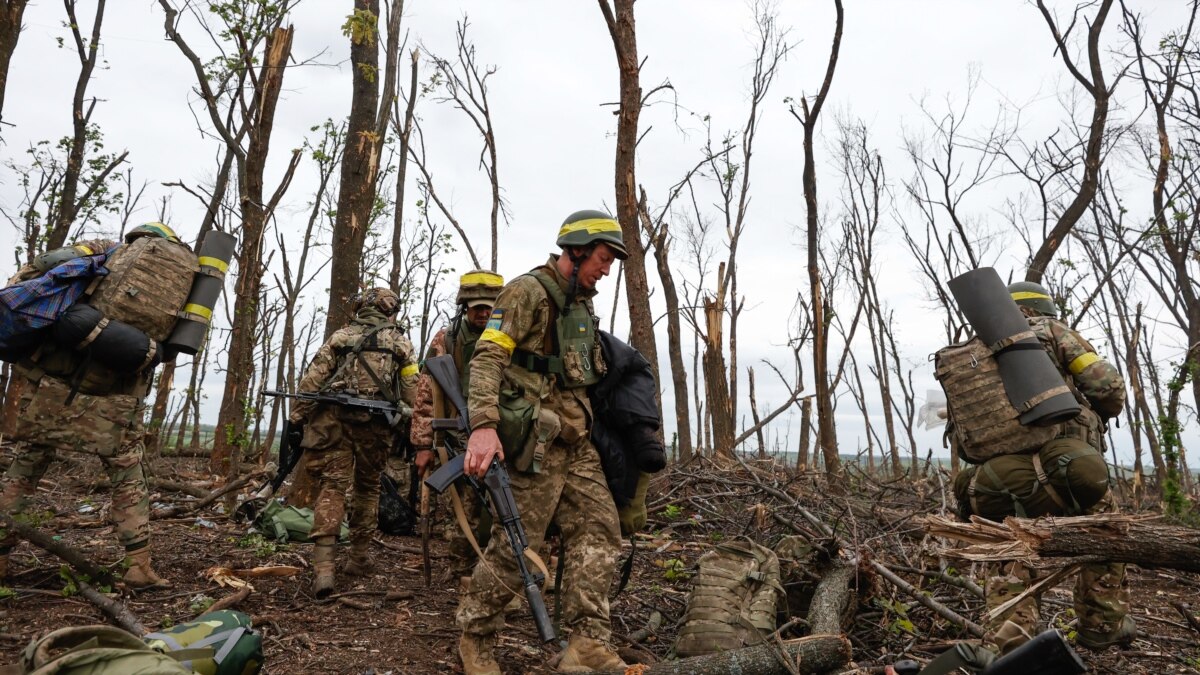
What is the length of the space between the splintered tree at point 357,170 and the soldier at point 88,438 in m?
2.82

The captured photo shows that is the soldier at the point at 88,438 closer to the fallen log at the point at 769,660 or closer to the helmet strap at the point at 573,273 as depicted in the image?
the helmet strap at the point at 573,273

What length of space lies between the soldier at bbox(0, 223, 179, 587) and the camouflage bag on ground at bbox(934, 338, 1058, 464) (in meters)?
5.05

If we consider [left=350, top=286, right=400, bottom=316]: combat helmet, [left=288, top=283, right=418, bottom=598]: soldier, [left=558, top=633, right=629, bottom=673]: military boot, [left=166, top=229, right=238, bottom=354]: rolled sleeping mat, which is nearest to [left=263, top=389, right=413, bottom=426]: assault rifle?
[left=288, top=283, right=418, bottom=598]: soldier

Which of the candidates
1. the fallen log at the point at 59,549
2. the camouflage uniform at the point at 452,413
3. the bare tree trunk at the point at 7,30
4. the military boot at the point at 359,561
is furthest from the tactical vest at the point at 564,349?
the bare tree trunk at the point at 7,30

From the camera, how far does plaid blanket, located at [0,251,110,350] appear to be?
13.7 feet

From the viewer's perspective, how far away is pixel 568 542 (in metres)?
3.77

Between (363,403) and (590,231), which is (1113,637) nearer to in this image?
(590,231)

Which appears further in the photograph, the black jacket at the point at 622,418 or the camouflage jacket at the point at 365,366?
the camouflage jacket at the point at 365,366

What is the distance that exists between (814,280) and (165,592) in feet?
25.4

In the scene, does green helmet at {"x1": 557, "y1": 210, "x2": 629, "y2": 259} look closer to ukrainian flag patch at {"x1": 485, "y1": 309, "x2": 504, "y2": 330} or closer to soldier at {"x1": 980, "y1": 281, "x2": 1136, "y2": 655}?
ukrainian flag patch at {"x1": 485, "y1": 309, "x2": 504, "y2": 330}

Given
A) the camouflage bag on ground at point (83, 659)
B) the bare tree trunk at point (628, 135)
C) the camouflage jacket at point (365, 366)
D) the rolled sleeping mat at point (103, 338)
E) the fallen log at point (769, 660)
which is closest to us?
the camouflage bag on ground at point (83, 659)

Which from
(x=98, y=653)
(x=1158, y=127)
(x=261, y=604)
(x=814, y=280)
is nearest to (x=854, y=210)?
(x=1158, y=127)

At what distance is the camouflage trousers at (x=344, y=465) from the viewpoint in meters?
5.27

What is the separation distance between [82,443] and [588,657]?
331 centimetres
